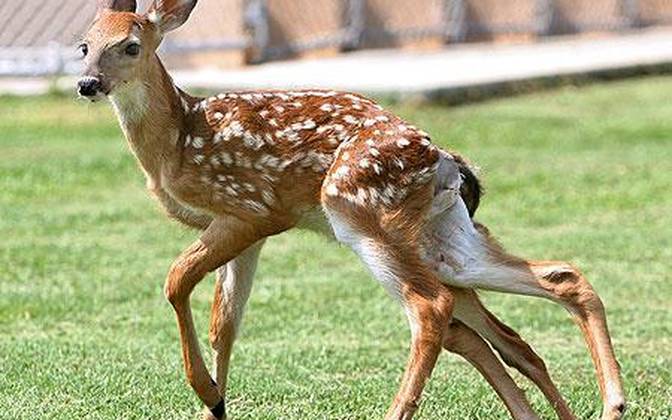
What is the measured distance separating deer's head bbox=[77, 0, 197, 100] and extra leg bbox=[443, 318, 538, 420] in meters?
1.58

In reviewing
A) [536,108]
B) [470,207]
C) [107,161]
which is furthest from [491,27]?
[470,207]

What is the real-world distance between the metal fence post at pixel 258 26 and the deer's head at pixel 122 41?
14647mm

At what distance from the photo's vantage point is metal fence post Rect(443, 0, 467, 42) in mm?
25750

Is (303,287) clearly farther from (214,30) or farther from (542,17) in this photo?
(542,17)

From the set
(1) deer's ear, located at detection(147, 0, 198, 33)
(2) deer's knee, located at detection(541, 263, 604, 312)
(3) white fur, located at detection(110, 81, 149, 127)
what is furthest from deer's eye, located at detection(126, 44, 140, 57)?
(2) deer's knee, located at detection(541, 263, 604, 312)

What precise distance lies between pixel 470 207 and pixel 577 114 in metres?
12.5

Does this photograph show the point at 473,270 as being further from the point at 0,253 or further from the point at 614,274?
the point at 0,253

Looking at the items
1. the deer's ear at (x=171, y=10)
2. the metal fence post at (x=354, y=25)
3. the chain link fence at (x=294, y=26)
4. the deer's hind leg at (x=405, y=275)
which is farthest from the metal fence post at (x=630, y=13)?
the deer's hind leg at (x=405, y=275)

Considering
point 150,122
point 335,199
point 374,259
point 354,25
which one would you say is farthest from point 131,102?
point 354,25

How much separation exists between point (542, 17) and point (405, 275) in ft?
64.5

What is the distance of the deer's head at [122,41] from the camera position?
7730 millimetres

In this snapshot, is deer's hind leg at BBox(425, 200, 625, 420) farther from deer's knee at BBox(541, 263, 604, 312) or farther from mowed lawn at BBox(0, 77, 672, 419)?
mowed lawn at BBox(0, 77, 672, 419)

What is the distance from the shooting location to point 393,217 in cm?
764

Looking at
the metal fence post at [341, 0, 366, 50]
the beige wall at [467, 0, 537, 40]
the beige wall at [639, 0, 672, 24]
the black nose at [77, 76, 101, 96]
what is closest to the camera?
the black nose at [77, 76, 101, 96]
